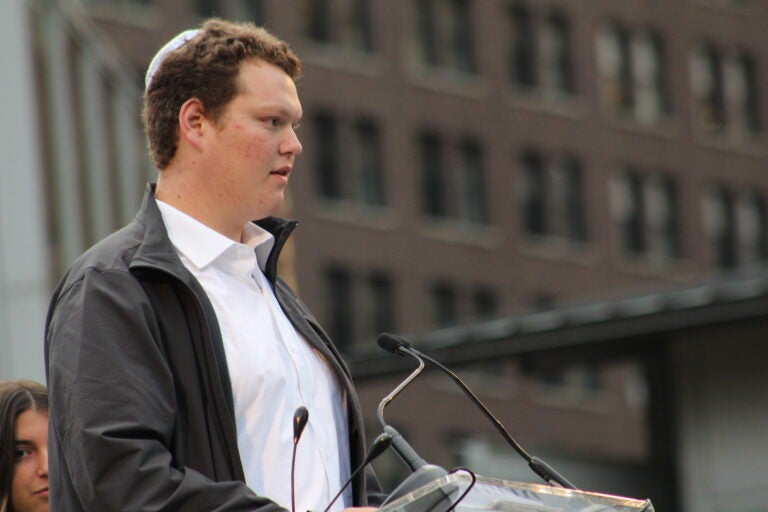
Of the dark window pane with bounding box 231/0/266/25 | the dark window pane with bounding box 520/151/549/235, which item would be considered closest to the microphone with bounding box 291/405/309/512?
the dark window pane with bounding box 231/0/266/25

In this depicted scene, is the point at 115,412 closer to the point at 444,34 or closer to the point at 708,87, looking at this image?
the point at 444,34

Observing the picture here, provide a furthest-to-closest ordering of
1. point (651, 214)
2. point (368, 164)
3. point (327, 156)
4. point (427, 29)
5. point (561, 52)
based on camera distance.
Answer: point (651, 214)
point (561, 52)
point (427, 29)
point (368, 164)
point (327, 156)

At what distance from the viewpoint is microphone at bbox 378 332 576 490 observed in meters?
5.29

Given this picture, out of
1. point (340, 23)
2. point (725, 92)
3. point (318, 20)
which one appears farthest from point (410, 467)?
point (725, 92)

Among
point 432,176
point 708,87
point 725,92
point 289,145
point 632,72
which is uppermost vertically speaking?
point 632,72

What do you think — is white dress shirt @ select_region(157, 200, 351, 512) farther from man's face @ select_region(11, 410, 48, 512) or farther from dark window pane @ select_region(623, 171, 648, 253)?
dark window pane @ select_region(623, 171, 648, 253)

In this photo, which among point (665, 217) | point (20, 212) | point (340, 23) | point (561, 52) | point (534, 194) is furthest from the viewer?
point (665, 217)

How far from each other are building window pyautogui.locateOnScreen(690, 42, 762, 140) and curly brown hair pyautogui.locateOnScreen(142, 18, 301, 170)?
Result: 63.4 meters

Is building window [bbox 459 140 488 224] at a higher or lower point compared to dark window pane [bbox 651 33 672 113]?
lower

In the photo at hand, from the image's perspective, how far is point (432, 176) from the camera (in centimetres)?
6053

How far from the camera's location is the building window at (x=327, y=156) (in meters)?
57.3

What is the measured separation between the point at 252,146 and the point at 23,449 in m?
1.41

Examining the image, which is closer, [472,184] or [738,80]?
[472,184]

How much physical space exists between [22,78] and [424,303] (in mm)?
Result: 43062
